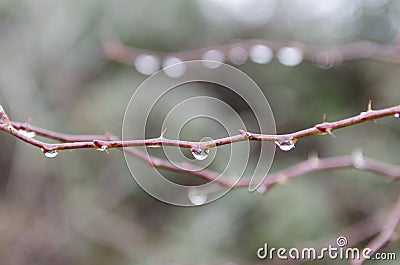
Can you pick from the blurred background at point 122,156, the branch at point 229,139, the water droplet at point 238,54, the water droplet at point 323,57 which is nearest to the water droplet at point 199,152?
the branch at point 229,139

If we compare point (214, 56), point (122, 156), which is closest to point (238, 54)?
→ point (214, 56)

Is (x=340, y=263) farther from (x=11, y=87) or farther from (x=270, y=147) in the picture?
(x=11, y=87)

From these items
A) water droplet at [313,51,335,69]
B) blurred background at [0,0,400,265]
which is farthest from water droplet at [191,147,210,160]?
blurred background at [0,0,400,265]

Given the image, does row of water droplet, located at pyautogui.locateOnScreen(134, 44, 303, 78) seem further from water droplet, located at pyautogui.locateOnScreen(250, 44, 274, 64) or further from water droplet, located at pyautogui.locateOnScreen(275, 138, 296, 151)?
water droplet, located at pyautogui.locateOnScreen(275, 138, 296, 151)

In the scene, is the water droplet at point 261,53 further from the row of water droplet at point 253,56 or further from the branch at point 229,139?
the branch at point 229,139

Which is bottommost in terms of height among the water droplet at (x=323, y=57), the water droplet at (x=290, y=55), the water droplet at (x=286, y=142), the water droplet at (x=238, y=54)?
the water droplet at (x=286, y=142)

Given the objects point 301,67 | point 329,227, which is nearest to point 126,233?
point 329,227

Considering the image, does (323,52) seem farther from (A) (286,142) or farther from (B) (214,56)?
(A) (286,142)
